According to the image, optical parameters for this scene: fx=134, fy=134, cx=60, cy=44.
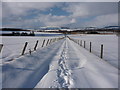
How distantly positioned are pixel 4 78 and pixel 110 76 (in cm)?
450

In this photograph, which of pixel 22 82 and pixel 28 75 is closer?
pixel 22 82

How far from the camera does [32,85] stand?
4.95m

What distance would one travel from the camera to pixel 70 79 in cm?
546

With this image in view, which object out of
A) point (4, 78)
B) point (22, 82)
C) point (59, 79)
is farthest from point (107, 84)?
point (4, 78)

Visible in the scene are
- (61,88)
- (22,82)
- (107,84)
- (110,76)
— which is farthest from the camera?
(110,76)

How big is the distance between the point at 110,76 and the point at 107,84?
1.06 meters

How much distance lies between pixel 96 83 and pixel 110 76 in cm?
119

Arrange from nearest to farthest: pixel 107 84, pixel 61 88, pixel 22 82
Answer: pixel 61 88 → pixel 107 84 → pixel 22 82

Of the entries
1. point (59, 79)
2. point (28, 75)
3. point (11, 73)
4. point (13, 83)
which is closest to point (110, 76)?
point (59, 79)

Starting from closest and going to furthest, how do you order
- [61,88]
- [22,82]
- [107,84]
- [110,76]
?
[61,88] → [107,84] → [22,82] → [110,76]

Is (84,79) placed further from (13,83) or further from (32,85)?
(13,83)

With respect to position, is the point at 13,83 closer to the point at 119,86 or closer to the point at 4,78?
the point at 4,78

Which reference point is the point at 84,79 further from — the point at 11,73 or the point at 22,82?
the point at 11,73

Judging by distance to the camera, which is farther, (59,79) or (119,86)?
(59,79)
